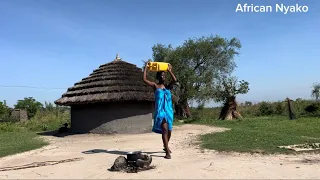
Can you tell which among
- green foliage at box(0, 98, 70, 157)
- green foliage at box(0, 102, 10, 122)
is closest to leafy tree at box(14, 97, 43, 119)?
green foliage at box(0, 98, 70, 157)

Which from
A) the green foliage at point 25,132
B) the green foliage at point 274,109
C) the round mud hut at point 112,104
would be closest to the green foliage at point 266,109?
the green foliage at point 274,109

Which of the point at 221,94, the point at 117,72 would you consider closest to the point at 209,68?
the point at 221,94

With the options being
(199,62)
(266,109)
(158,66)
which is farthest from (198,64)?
(158,66)

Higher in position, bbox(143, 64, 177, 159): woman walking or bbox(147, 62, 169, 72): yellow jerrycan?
bbox(147, 62, 169, 72): yellow jerrycan

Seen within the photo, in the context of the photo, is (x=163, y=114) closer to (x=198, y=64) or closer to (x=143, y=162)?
(x=143, y=162)

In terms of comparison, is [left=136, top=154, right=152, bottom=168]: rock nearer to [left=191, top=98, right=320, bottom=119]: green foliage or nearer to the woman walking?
the woman walking

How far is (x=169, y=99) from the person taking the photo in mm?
6891

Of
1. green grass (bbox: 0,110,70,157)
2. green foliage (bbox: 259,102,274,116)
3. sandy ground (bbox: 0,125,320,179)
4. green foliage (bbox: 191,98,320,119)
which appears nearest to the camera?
sandy ground (bbox: 0,125,320,179)

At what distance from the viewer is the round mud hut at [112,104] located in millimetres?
13258

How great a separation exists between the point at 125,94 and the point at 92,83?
2.06 m

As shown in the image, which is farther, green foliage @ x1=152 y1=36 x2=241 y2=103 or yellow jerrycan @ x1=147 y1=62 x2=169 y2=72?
green foliage @ x1=152 y1=36 x2=241 y2=103

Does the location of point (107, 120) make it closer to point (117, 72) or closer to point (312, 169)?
point (117, 72)

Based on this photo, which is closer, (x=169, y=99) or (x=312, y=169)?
(x=312, y=169)

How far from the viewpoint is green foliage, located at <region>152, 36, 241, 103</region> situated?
2744cm
